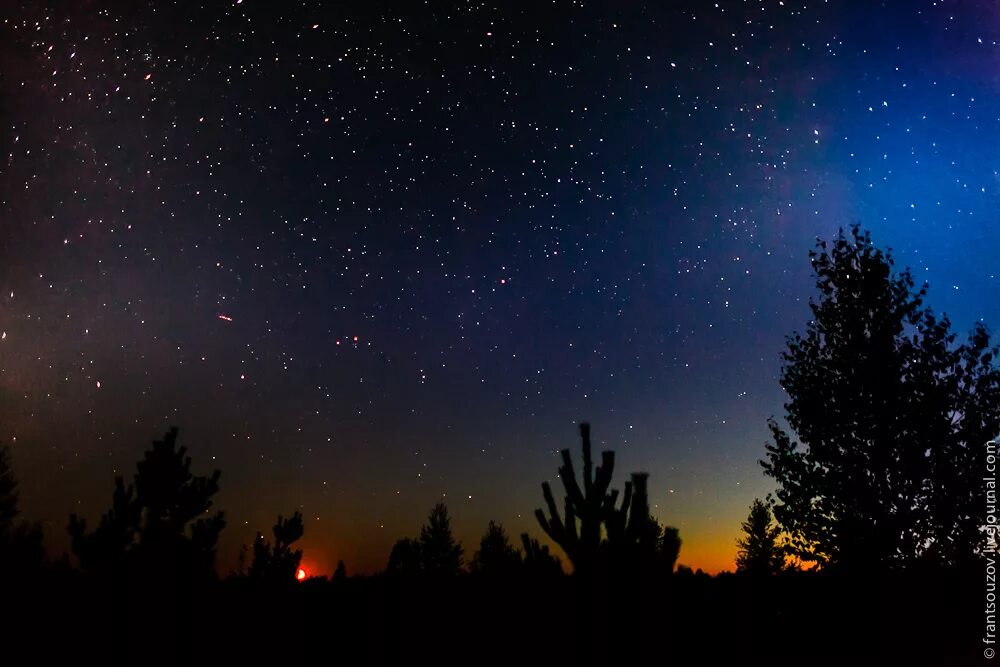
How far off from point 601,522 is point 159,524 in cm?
516

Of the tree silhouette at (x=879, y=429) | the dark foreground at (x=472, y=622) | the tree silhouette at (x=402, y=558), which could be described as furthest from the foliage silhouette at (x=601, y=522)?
the tree silhouette at (x=879, y=429)

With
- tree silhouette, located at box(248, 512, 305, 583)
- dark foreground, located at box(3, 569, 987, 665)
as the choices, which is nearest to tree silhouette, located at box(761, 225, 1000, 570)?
dark foreground, located at box(3, 569, 987, 665)

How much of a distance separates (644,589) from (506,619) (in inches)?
73.9

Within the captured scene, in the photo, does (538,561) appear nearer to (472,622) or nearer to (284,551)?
(472,622)

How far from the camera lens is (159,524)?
693 cm

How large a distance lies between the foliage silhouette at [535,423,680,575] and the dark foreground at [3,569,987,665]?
0.20 m

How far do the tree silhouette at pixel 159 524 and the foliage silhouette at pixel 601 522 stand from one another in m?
4.01

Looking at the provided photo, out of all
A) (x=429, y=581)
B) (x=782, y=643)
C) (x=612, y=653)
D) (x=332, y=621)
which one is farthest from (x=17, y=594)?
(x=782, y=643)

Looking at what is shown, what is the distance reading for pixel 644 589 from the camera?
17.0ft

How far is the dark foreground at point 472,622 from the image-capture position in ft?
17.0

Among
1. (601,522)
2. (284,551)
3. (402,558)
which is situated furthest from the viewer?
(284,551)

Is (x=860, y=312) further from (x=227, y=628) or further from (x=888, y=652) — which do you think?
(x=227, y=628)

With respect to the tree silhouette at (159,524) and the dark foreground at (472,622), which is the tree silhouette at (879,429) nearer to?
the dark foreground at (472,622)

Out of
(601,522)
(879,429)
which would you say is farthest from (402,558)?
(879,429)
